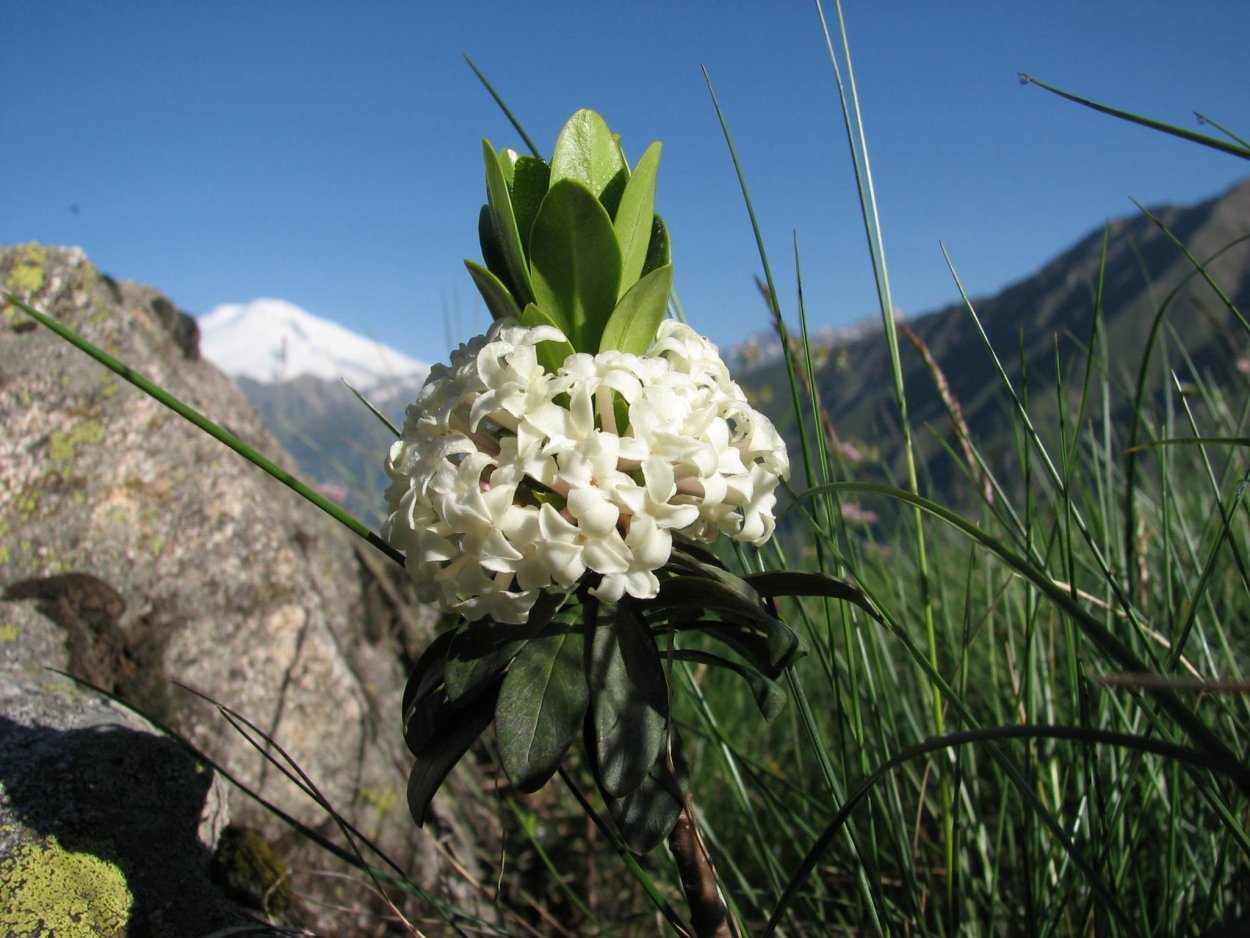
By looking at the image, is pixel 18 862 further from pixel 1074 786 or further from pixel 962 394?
pixel 962 394

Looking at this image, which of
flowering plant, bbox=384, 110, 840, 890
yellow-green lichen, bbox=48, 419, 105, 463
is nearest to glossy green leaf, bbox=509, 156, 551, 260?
flowering plant, bbox=384, 110, 840, 890

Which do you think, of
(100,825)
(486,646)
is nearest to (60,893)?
(100,825)

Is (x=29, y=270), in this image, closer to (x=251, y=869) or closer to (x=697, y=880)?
(x=251, y=869)

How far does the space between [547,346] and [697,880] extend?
0.60 m

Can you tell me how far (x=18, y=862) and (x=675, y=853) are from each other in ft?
2.70

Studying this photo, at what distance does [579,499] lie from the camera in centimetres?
75

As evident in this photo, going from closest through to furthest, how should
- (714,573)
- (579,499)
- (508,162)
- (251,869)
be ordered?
(579,499)
(714,573)
(508,162)
(251,869)

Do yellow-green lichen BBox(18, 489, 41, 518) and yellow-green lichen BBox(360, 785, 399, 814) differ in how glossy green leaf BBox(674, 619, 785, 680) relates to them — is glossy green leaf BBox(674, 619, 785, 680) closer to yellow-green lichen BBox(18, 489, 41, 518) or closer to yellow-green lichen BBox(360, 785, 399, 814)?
yellow-green lichen BBox(360, 785, 399, 814)

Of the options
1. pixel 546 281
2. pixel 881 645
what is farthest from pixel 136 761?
pixel 881 645

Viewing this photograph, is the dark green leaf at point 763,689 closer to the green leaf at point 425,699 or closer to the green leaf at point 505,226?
the green leaf at point 425,699

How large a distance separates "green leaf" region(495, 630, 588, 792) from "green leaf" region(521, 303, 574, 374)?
1.01 feet

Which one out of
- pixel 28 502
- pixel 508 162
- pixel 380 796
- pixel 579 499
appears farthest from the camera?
pixel 380 796

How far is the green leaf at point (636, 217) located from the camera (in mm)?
888

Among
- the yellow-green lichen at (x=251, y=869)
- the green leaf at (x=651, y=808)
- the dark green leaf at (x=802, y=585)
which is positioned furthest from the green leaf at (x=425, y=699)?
the yellow-green lichen at (x=251, y=869)
